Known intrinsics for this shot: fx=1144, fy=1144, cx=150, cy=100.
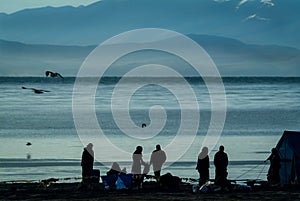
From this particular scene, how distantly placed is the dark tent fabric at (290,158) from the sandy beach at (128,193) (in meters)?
1.17

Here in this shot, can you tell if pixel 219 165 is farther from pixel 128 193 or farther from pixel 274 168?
pixel 128 193

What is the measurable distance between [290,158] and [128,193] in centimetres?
591

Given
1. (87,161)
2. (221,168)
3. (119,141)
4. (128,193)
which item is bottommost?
(128,193)

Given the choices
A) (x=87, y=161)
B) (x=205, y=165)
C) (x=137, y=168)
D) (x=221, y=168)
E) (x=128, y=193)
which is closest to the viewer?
(x=128, y=193)

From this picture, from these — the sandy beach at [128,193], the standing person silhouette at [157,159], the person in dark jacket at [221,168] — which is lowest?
the sandy beach at [128,193]

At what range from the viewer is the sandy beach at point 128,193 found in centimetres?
3028

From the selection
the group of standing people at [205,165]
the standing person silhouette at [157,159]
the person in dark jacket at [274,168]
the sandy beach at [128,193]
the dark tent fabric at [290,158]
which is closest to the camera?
the sandy beach at [128,193]

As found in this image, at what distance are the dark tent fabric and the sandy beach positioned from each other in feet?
3.85

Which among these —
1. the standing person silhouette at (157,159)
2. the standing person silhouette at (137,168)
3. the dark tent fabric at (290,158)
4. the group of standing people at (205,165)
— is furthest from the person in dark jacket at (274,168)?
the standing person silhouette at (137,168)

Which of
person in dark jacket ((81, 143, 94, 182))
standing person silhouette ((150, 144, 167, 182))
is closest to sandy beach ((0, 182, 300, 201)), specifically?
person in dark jacket ((81, 143, 94, 182))

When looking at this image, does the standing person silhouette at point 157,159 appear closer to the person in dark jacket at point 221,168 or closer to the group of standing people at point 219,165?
the group of standing people at point 219,165

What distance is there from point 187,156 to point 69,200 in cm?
1851

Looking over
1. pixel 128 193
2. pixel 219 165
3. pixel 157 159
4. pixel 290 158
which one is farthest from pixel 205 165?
pixel 128 193

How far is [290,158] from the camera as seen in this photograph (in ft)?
114
